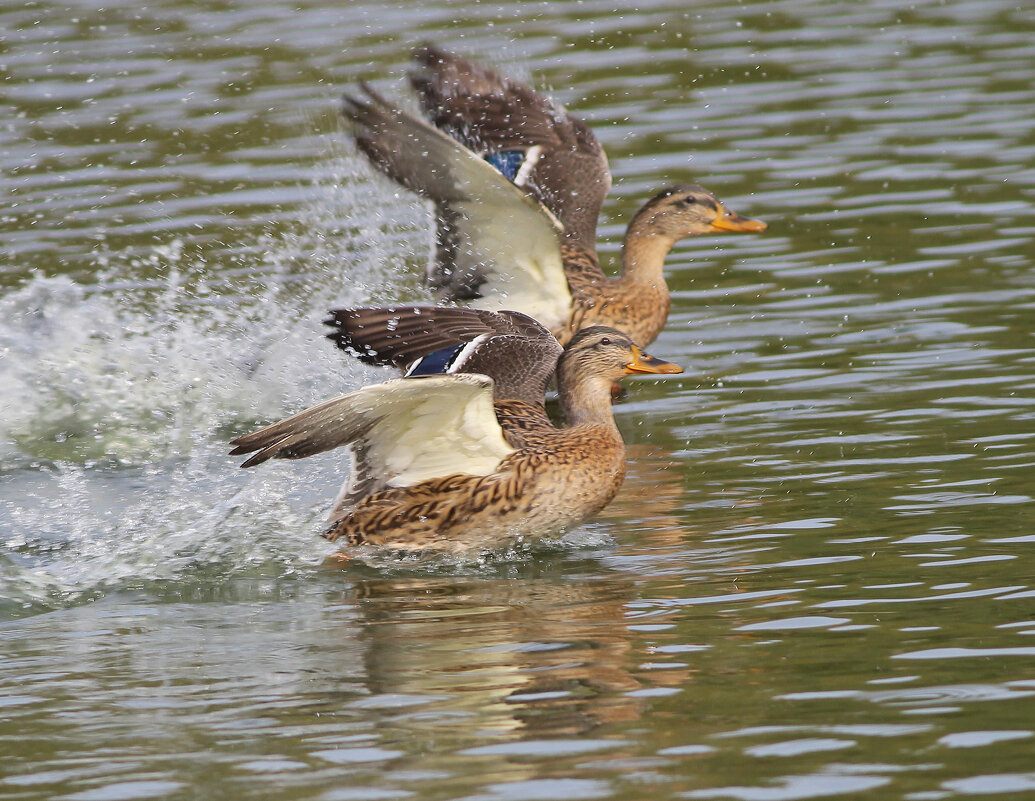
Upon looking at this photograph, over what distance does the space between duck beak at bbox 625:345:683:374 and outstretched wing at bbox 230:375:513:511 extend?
3.61ft

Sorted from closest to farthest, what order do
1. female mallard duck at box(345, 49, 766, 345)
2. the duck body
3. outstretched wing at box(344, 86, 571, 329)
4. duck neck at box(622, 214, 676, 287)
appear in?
the duck body → outstretched wing at box(344, 86, 571, 329) → female mallard duck at box(345, 49, 766, 345) → duck neck at box(622, 214, 676, 287)

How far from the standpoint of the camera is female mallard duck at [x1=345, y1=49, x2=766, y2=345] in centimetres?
980

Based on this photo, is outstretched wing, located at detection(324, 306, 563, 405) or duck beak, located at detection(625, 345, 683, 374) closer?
outstretched wing, located at detection(324, 306, 563, 405)

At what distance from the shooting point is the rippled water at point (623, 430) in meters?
5.25

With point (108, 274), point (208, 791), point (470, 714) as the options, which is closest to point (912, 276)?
point (108, 274)

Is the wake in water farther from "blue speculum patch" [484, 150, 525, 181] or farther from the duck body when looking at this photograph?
"blue speculum patch" [484, 150, 525, 181]

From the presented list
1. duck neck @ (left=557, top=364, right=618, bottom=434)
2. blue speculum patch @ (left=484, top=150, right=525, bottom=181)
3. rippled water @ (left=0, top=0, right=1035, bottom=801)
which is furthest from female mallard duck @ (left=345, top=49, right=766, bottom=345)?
duck neck @ (left=557, top=364, right=618, bottom=434)

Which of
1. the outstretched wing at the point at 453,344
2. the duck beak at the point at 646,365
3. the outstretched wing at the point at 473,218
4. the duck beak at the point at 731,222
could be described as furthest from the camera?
the duck beak at the point at 731,222

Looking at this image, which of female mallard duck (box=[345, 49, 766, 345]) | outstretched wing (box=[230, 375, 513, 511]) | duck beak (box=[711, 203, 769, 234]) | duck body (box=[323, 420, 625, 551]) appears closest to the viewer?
outstretched wing (box=[230, 375, 513, 511])

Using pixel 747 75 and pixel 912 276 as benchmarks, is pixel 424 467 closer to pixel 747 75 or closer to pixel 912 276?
pixel 912 276

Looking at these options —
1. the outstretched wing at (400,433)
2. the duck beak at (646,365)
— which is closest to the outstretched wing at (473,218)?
the duck beak at (646,365)

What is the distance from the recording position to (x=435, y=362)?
8406mm

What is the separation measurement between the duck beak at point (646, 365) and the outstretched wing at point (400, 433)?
1101 mm

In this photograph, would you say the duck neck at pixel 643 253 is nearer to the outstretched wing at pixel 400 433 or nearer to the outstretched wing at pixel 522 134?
the outstretched wing at pixel 522 134
